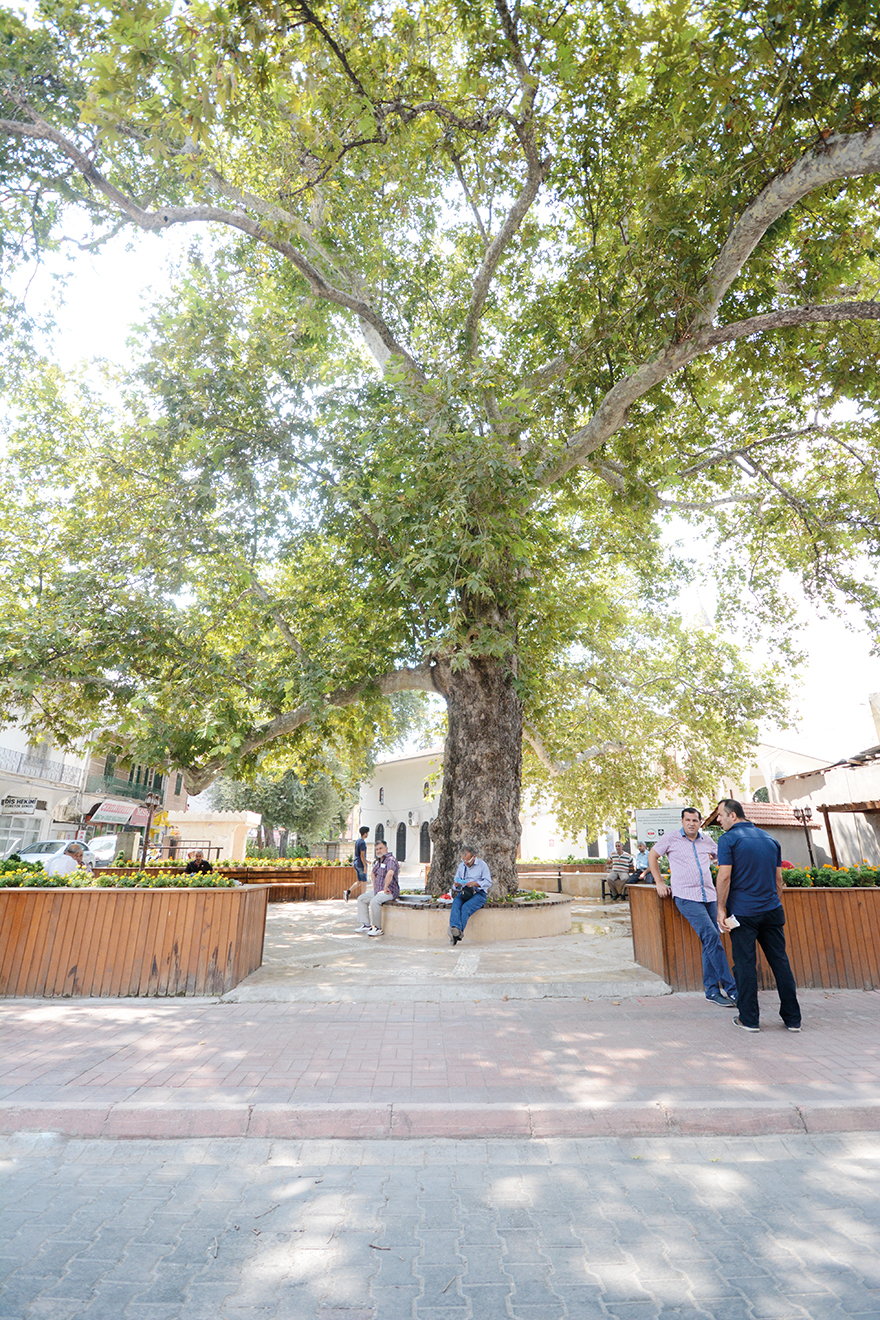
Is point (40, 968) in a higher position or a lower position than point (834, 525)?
lower

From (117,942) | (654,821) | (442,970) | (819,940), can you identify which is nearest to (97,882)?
(117,942)

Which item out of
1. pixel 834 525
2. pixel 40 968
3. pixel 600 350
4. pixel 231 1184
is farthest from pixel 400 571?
pixel 834 525

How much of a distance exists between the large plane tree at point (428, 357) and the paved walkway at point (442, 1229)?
5996mm

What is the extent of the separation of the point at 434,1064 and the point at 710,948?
10.4 ft

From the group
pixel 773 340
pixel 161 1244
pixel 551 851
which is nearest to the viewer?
pixel 161 1244

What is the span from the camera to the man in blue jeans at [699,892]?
671cm

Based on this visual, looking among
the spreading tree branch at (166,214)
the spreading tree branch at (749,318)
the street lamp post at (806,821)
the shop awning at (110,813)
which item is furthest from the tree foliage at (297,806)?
the spreading tree branch at (749,318)

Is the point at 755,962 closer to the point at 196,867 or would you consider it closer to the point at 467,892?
the point at 467,892

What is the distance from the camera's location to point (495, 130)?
9250 millimetres

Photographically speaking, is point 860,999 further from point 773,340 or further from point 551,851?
point 551,851

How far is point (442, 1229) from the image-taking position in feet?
A: 10.0

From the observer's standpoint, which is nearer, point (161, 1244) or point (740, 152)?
point (161, 1244)

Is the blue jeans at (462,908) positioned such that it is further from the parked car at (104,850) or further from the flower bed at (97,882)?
the parked car at (104,850)

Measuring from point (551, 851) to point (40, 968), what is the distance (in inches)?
1192
